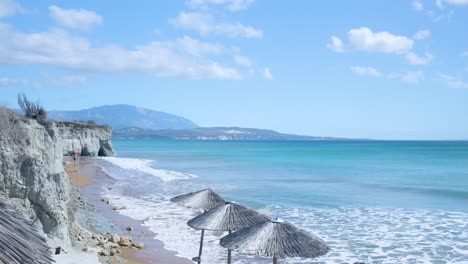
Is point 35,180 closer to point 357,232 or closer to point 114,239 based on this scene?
point 114,239

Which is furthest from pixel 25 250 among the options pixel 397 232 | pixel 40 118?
pixel 397 232

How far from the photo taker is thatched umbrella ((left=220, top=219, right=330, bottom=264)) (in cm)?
855

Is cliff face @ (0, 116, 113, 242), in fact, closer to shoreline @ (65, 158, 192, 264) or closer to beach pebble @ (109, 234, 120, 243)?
shoreline @ (65, 158, 192, 264)

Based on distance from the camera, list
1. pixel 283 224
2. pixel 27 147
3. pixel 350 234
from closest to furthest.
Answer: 1. pixel 283 224
2. pixel 27 147
3. pixel 350 234

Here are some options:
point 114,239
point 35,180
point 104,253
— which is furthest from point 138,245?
point 35,180

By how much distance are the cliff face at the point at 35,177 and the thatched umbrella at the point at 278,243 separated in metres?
5.24

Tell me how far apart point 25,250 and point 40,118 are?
872 cm

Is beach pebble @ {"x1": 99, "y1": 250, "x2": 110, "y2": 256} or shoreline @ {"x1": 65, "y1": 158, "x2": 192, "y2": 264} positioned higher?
beach pebble @ {"x1": 99, "y1": 250, "x2": 110, "y2": 256}

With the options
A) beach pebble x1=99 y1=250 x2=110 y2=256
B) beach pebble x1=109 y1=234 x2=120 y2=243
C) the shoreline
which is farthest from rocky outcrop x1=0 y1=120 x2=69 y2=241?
beach pebble x1=109 y1=234 x2=120 y2=243

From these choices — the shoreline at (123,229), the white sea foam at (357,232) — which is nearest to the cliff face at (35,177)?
the shoreline at (123,229)

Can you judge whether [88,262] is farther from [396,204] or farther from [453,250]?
[396,204]

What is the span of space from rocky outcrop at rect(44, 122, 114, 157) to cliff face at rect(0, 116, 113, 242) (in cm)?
4245

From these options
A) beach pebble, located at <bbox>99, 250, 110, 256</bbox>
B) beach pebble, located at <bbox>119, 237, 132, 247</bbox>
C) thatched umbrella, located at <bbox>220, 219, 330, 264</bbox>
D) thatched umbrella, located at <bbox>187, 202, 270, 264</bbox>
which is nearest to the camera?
thatched umbrella, located at <bbox>220, 219, 330, 264</bbox>

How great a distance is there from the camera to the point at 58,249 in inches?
462
